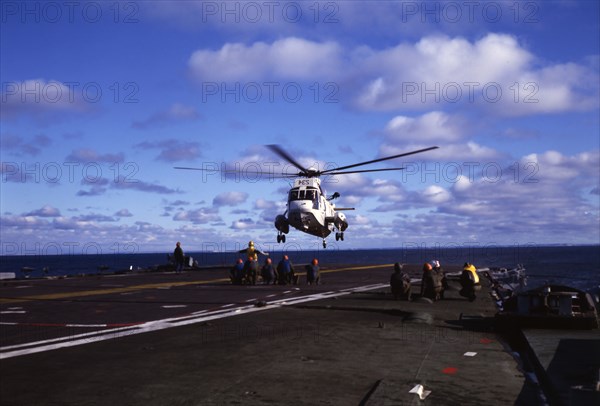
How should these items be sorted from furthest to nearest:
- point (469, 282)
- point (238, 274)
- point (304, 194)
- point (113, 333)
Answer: point (304, 194) < point (238, 274) < point (469, 282) < point (113, 333)

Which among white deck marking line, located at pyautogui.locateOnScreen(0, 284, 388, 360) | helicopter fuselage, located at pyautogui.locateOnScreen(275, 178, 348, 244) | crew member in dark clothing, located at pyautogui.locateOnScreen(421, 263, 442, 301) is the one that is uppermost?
helicopter fuselage, located at pyautogui.locateOnScreen(275, 178, 348, 244)

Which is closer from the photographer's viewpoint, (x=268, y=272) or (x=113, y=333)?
(x=113, y=333)

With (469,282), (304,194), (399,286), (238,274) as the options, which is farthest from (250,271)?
(469,282)

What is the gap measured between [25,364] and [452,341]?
9.23 m

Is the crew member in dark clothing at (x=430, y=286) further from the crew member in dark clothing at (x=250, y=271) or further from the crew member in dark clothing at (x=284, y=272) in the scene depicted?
the crew member in dark clothing at (x=250, y=271)

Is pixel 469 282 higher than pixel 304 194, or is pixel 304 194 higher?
pixel 304 194

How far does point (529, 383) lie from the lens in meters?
10.9

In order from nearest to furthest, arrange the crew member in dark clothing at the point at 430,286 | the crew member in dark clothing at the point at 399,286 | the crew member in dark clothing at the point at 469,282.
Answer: the crew member in dark clothing at the point at 399,286 → the crew member in dark clothing at the point at 469,282 → the crew member in dark clothing at the point at 430,286

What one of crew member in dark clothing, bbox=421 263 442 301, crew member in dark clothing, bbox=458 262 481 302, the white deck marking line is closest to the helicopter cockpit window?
crew member in dark clothing, bbox=421 263 442 301

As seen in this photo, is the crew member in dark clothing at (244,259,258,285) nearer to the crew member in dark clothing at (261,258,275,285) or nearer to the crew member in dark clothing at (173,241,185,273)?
the crew member in dark clothing at (261,258,275,285)

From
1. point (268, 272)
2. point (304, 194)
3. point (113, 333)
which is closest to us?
point (113, 333)

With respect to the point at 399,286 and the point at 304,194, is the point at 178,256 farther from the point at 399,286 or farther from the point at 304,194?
the point at 399,286

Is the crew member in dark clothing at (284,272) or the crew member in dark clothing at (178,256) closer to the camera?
the crew member in dark clothing at (284,272)

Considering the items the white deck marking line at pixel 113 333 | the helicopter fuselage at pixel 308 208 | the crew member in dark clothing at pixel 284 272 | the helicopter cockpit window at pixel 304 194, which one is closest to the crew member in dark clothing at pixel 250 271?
the crew member in dark clothing at pixel 284 272
